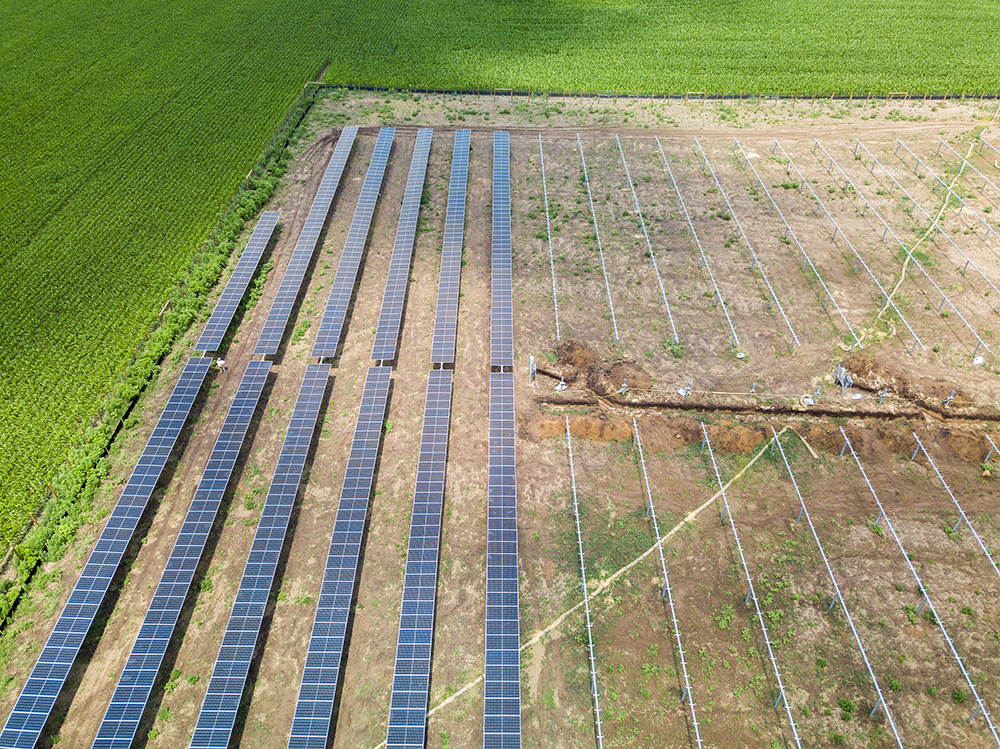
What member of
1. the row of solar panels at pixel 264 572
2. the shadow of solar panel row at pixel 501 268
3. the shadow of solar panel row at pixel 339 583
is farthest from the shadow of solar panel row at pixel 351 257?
the shadow of solar panel row at pixel 501 268

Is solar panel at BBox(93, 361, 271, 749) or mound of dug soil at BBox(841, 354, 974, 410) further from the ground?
mound of dug soil at BBox(841, 354, 974, 410)

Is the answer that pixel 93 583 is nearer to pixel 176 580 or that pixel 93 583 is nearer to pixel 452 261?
pixel 176 580

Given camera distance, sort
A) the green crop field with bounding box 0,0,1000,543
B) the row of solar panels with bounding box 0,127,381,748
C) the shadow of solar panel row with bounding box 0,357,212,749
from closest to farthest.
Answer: the shadow of solar panel row with bounding box 0,357,212,749 → the row of solar panels with bounding box 0,127,381,748 → the green crop field with bounding box 0,0,1000,543

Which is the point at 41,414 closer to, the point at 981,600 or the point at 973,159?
the point at 981,600

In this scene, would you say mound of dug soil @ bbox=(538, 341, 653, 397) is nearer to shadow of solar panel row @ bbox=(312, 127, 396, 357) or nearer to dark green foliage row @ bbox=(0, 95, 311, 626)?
shadow of solar panel row @ bbox=(312, 127, 396, 357)

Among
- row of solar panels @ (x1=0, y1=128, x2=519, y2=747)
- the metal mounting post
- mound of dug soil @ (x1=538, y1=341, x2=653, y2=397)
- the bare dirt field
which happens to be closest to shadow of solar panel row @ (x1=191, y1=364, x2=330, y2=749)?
row of solar panels @ (x1=0, y1=128, x2=519, y2=747)

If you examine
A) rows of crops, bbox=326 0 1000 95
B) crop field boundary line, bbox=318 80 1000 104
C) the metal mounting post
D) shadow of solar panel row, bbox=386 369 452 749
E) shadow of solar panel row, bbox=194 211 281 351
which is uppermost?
rows of crops, bbox=326 0 1000 95

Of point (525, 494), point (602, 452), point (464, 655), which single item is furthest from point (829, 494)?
point (464, 655)

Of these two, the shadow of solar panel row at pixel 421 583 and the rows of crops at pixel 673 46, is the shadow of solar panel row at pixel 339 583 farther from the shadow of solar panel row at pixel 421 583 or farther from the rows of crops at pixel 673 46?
the rows of crops at pixel 673 46
